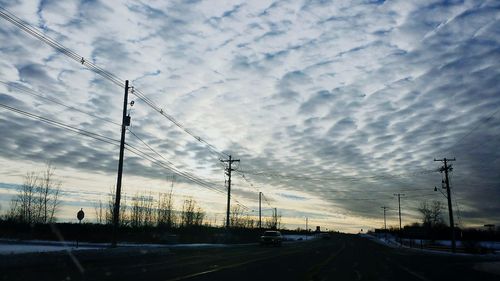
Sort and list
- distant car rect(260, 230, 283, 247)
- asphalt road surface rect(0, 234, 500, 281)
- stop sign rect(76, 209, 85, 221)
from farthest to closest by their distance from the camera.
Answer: distant car rect(260, 230, 283, 247), stop sign rect(76, 209, 85, 221), asphalt road surface rect(0, 234, 500, 281)

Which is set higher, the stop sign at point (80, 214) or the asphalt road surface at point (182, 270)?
the stop sign at point (80, 214)

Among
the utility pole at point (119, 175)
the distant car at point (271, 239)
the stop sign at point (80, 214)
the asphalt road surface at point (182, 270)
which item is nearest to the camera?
the asphalt road surface at point (182, 270)

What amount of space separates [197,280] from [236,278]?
1.86 m

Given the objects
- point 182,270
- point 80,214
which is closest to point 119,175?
point 80,214

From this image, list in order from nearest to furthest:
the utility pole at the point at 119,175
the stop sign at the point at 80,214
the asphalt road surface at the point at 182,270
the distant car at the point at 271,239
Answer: the asphalt road surface at the point at 182,270, the utility pole at the point at 119,175, the stop sign at the point at 80,214, the distant car at the point at 271,239

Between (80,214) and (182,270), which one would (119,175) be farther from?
(182,270)

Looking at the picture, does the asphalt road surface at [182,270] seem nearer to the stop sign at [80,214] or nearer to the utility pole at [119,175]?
the utility pole at [119,175]

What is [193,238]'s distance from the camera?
69438 mm

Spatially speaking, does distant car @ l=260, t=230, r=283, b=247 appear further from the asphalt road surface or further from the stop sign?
the stop sign

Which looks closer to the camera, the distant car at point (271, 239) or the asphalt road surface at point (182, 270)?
the asphalt road surface at point (182, 270)

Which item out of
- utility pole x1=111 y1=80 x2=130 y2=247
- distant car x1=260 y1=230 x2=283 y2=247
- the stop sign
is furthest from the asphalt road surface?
distant car x1=260 y1=230 x2=283 y2=247

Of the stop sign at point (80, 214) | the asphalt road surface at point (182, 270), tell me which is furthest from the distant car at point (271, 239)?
the stop sign at point (80, 214)

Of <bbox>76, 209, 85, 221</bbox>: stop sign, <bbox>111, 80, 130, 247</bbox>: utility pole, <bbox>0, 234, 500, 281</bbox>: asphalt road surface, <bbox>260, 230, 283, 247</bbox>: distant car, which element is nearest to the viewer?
<bbox>0, 234, 500, 281</bbox>: asphalt road surface

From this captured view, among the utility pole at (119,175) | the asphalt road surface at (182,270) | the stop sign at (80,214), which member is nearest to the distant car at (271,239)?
the asphalt road surface at (182,270)
